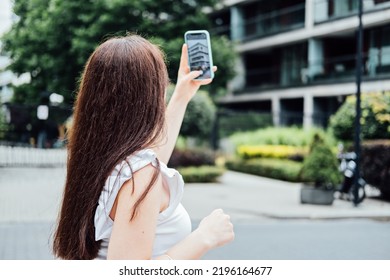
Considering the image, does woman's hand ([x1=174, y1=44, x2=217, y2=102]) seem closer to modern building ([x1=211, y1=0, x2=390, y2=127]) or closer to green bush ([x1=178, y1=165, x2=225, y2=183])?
modern building ([x1=211, y1=0, x2=390, y2=127])

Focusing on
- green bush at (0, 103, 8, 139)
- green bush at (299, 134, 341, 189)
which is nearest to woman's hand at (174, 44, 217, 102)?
green bush at (0, 103, 8, 139)

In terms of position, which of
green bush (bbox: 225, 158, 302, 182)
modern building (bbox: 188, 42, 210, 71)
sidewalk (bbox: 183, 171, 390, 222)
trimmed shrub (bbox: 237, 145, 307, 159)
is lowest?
sidewalk (bbox: 183, 171, 390, 222)

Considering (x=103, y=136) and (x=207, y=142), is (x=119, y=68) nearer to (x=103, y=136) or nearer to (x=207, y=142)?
(x=103, y=136)

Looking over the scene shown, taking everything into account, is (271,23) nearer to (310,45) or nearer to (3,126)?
(310,45)

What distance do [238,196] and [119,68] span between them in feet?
23.8

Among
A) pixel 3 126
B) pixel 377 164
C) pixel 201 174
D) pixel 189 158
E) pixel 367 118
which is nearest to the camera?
pixel 3 126

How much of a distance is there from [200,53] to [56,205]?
4.85 metres

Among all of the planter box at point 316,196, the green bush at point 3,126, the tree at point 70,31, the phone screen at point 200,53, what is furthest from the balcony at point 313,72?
the phone screen at point 200,53

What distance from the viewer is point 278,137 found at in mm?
12586

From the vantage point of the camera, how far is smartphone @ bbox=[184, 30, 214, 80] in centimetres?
151

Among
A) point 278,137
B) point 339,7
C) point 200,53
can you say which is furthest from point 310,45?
point 278,137

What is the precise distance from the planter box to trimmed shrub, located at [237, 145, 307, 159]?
236 cm

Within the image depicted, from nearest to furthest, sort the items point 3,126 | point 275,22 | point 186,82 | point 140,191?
point 140,191 → point 186,82 → point 3,126 → point 275,22
